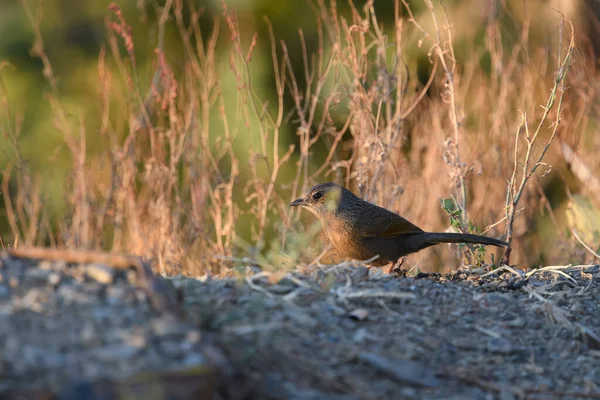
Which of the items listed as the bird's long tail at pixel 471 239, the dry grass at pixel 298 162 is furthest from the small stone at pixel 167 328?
the bird's long tail at pixel 471 239

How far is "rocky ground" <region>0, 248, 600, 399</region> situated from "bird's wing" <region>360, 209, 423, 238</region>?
958 millimetres

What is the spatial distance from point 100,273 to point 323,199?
2.70 metres

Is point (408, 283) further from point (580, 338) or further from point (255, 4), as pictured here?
point (255, 4)

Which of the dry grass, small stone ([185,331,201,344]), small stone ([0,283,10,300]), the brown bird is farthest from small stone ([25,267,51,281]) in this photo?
the brown bird

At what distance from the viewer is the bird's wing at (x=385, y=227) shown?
543 cm

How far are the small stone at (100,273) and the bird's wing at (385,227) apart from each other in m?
2.47

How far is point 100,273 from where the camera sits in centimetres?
321

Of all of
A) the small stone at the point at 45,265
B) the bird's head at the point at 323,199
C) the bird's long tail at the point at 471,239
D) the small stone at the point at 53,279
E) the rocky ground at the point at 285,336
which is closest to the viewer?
the rocky ground at the point at 285,336

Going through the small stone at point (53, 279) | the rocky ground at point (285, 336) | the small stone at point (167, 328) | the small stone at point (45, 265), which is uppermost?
the small stone at point (45, 265)

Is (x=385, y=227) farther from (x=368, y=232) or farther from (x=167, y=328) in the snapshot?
(x=167, y=328)

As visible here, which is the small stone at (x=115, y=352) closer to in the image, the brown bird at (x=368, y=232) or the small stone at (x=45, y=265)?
the small stone at (x=45, y=265)

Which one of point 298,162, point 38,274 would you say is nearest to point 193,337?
point 38,274

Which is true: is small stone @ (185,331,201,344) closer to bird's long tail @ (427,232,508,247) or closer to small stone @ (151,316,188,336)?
small stone @ (151,316,188,336)

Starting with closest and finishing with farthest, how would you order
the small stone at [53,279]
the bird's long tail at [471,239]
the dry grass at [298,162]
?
the small stone at [53,279] → the bird's long tail at [471,239] → the dry grass at [298,162]
